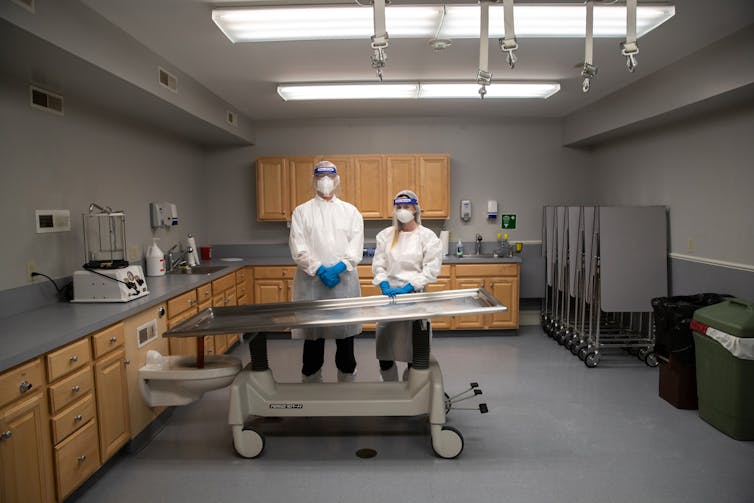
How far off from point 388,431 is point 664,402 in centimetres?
211

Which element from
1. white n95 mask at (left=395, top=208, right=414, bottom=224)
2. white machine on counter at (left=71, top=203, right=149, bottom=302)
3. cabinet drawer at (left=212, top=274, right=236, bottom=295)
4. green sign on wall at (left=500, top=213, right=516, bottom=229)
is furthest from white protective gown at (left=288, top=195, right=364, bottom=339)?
green sign on wall at (left=500, top=213, right=516, bottom=229)

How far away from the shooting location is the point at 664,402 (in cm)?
351

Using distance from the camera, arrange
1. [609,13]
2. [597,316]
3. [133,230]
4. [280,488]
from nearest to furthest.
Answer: [280,488] → [609,13] → [133,230] → [597,316]

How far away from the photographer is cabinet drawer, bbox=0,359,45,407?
6.05 feet

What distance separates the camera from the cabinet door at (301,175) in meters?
5.51

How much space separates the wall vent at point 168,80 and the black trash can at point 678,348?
4.06 metres

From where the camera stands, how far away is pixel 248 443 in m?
2.77

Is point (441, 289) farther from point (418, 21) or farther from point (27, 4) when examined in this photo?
point (27, 4)

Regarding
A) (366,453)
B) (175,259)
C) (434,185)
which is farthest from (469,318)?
(175,259)

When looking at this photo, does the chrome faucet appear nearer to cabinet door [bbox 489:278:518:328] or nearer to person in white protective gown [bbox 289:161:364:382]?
person in white protective gown [bbox 289:161:364:382]

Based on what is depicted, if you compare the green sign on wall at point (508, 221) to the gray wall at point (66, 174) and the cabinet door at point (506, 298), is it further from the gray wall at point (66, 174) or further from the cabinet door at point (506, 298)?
the gray wall at point (66, 174)

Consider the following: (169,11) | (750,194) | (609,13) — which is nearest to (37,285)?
(169,11)

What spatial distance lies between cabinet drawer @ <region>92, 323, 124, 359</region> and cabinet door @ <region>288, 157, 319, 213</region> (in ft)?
10.2

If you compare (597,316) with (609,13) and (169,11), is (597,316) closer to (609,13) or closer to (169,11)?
(609,13)
